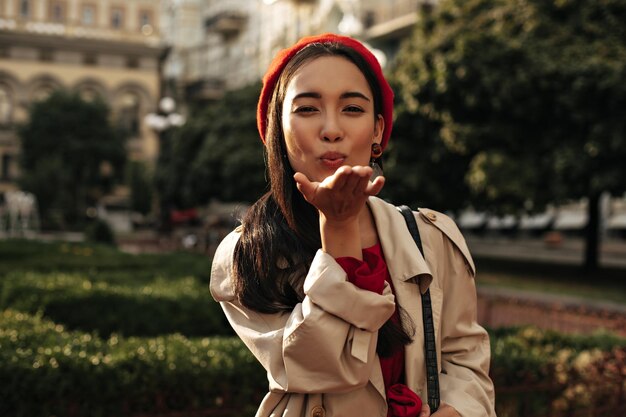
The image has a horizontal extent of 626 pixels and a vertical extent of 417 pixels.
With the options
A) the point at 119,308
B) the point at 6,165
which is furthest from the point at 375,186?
the point at 6,165

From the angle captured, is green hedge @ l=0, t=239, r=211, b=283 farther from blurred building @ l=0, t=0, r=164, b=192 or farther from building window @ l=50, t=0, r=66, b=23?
building window @ l=50, t=0, r=66, b=23

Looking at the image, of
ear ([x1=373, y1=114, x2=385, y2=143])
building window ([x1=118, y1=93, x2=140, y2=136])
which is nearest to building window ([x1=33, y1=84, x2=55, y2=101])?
building window ([x1=118, y1=93, x2=140, y2=136])

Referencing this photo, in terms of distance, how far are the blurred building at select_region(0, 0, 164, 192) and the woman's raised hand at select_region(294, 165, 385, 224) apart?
52271mm

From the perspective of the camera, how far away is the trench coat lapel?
6.41 ft

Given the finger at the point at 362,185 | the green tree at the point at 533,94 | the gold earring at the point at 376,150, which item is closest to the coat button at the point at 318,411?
the finger at the point at 362,185

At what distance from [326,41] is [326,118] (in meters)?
0.24

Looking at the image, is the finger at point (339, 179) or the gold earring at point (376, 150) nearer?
the finger at point (339, 179)

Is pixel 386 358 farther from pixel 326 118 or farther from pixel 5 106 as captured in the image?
pixel 5 106

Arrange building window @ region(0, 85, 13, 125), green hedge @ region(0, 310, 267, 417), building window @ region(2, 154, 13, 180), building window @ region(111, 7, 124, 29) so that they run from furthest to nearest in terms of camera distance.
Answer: building window @ region(111, 7, 124, 29)
building window @ region(2, 154, 13, 180)
building window @ region(0, 85, 13, 125)
green hedge @ region(0, 310, 267, 417)

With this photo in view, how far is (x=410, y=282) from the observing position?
6.49ft

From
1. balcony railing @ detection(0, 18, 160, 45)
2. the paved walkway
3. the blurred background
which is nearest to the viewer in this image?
the blurred background

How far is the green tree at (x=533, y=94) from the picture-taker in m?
15.1

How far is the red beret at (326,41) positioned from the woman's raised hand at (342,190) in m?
0.41

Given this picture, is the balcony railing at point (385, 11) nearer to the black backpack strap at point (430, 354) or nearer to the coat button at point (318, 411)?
the black backpack strap at point (430, 354)
